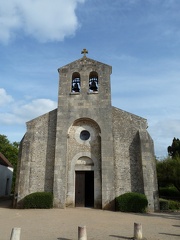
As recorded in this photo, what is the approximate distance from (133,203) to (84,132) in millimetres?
5985

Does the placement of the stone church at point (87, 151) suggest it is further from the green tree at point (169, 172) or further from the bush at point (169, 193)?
the bush at point (169, 193)

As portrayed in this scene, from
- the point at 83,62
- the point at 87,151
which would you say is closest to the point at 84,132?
the point at 87,151

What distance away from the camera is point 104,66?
57.2ft

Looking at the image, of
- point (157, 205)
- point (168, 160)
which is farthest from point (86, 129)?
point (168, 160)

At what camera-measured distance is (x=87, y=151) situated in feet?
51.9

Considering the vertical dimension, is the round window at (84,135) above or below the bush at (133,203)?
above

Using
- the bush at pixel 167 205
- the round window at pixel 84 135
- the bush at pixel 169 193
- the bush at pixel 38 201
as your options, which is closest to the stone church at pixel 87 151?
the round window at pixel 84 135

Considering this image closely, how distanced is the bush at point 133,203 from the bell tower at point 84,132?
34.1 inches

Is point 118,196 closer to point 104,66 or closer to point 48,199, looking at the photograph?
point 48,199

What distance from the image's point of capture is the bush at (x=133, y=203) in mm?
13344

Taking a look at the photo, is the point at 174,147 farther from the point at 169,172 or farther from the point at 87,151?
the point at 87,151

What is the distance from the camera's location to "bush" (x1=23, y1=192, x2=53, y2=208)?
13.9m

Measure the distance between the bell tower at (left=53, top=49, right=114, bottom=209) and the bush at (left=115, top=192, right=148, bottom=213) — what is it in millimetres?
865

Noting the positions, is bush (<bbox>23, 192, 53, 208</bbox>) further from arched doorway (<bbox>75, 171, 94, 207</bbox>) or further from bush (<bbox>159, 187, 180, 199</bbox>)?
bush (<bbox>159, 187, 180, 199</bbox>)
